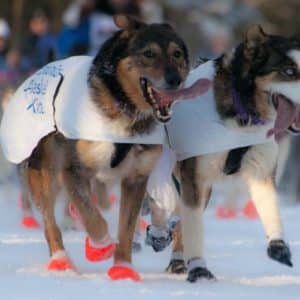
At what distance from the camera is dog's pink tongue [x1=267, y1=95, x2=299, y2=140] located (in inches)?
264

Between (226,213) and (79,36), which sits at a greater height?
(79,36)

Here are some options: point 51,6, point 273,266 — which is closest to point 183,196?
point 273,266

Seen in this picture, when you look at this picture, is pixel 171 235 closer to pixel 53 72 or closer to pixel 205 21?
pixel 53 72

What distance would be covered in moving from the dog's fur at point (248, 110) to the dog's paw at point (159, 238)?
252 mm

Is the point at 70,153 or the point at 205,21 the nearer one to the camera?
the point at 70,153

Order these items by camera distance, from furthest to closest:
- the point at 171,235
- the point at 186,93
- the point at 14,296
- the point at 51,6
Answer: the point at 51,6
the point at 171,235
the point at 186,93
the point at 14,296

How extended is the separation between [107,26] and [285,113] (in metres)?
7.03

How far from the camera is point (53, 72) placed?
7.14 meters

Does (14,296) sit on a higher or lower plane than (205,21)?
higher

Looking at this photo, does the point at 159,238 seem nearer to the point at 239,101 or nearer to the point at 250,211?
the point at 239,101

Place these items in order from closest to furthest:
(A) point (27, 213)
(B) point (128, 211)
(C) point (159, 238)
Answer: (B) point (128, 211)
(C) point (159, 238)
(A) point (27, 213)

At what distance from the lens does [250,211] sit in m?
10.7

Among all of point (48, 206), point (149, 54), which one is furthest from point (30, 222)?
point (149, 54)

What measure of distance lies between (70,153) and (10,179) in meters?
5.94
